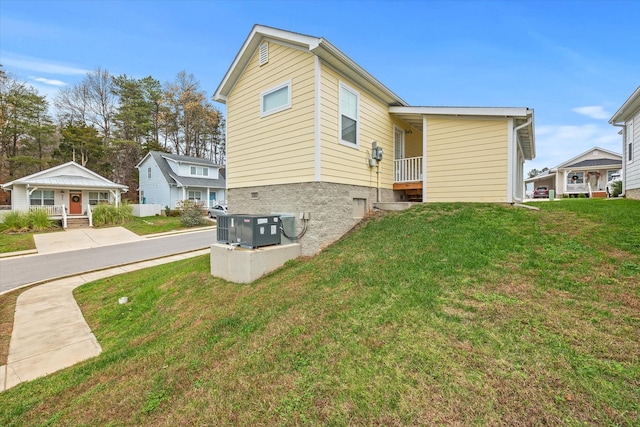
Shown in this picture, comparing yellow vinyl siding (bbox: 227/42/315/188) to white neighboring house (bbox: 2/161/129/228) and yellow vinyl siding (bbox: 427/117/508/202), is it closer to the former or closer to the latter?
yellow vinyl siding (bbox: 427/117/508/202)

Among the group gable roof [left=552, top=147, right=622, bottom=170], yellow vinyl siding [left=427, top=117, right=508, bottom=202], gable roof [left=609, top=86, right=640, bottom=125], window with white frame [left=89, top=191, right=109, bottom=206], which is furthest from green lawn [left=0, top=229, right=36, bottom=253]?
gable roof [left=552, top=147, right=622, bottom=170]

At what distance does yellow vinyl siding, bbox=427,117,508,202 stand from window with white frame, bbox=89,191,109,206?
27049mm

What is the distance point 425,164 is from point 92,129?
123 feet

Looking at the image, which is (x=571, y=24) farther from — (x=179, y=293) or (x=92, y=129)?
(x=92, y=129)

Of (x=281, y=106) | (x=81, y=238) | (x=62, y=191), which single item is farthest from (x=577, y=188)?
(x=62, y=191)

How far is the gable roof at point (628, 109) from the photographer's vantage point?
9875 mm

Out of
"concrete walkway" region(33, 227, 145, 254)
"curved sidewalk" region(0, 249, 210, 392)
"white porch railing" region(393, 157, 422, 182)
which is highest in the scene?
"white porch railing" region(393, 157, 422, 182)

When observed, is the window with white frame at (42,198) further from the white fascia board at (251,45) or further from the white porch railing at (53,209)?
the white fascia board at (251,45)

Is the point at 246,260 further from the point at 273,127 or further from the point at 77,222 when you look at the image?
the point at 77,222

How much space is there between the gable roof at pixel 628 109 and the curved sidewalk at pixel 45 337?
17086 mm

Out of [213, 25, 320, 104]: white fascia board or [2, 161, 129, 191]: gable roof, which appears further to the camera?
[2, 161, 129, 191]: gable roof

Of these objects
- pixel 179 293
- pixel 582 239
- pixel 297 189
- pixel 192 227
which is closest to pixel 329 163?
pixel 297 189

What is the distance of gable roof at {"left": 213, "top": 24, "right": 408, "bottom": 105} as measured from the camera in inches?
250

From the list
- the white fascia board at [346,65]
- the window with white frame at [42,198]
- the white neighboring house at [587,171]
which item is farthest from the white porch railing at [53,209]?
the white neighboring house at [587,171]
